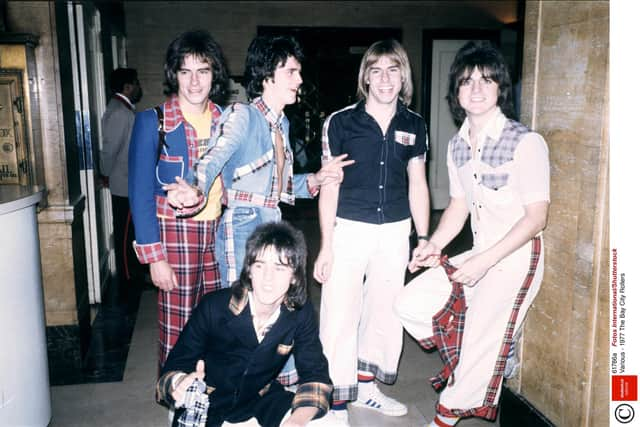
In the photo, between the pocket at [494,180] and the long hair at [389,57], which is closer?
the pocket at [494,180]

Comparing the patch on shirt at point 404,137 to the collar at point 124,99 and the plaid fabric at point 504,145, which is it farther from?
the collar at point 124,99

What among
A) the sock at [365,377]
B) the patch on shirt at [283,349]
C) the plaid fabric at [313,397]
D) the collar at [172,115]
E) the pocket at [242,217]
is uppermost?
the collar at [172,115]

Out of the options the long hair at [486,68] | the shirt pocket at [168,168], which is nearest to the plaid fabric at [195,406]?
the shirt pocket at [168,168]

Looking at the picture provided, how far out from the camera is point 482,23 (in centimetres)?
729

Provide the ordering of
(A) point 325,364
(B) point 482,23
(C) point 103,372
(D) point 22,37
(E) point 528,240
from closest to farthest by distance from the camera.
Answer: (A) point 325,364, (E) point 528,240, (D) point 22,37, (C) point 103,372, (B) point 482,23

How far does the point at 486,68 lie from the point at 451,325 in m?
1.01

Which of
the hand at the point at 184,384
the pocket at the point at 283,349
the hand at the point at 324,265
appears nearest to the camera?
the hand at the point at 184,384

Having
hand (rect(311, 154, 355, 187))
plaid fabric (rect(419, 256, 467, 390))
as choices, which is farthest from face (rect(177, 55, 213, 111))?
plaid fabric (rect(419, 256, 467, 390))

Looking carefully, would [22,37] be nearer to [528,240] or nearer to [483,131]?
[483,131]

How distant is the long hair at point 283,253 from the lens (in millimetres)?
1839

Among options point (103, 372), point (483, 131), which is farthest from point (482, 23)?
point (103, 372)

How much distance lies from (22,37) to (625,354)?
9.62ft

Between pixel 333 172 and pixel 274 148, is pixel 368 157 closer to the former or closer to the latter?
pixel 333 172

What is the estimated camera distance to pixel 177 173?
2.18 meters
